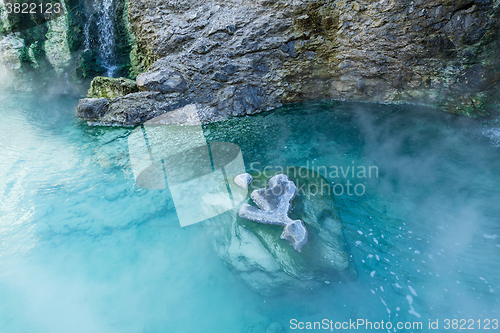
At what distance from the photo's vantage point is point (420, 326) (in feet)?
6.30

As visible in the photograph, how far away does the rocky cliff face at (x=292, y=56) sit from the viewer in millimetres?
4762

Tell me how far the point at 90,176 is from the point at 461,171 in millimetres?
5003

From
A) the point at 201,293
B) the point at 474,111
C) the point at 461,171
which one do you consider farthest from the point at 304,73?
the point at 201,293

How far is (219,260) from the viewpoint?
2.48 m

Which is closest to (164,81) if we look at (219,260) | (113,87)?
(113,87)

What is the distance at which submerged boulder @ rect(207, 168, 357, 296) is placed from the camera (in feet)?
7.34

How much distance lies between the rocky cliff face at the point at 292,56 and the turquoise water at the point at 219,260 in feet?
3.25

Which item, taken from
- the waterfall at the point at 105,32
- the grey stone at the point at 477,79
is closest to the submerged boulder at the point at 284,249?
the grey stone at the point at 477,79

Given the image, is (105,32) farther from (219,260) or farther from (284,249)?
(284,249)

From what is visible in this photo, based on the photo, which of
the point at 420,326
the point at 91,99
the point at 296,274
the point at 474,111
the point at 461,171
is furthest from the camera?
the point at 91,99

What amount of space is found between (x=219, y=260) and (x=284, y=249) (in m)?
0.62

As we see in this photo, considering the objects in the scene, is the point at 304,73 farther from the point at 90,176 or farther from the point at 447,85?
the point at 90,176

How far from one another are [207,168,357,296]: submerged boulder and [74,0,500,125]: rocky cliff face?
323 centimetres

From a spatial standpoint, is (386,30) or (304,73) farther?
(304,73)
